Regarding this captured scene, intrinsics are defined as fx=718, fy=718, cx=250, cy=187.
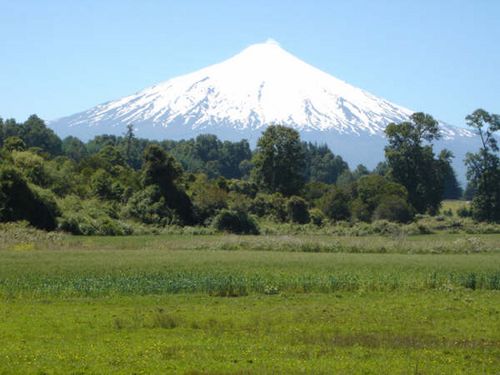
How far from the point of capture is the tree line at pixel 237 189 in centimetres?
6906

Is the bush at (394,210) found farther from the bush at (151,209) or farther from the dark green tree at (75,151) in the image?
the dark green tree at (75,151)

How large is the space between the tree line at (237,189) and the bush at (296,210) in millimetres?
125

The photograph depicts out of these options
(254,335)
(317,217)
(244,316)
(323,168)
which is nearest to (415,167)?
(317,217)

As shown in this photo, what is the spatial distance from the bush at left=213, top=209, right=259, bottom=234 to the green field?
1353 inches

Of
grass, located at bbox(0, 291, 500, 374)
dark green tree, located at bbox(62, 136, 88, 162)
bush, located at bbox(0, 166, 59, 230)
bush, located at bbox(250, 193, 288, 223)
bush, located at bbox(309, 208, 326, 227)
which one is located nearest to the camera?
grass, located at bbox(0, 291, 500, 374)

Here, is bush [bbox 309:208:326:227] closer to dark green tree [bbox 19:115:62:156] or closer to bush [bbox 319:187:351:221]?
bush [bbox 319:187:351:221]

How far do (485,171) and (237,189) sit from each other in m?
34.7

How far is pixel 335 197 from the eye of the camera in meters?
96.0

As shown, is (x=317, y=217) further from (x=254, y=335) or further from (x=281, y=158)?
(x=254, y=335)

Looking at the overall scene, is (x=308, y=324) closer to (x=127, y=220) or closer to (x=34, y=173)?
(x=127, y=220)

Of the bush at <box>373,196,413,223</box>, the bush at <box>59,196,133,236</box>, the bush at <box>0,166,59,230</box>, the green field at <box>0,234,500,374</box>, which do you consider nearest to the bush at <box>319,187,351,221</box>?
the bush at <box>373,196,413,223</box>

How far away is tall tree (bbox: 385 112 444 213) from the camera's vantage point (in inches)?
4250

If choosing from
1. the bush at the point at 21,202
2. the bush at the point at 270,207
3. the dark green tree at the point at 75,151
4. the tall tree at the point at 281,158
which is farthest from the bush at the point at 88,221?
the dark green tree at the point at 75,151

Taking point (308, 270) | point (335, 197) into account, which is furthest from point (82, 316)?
point (335, 197)
